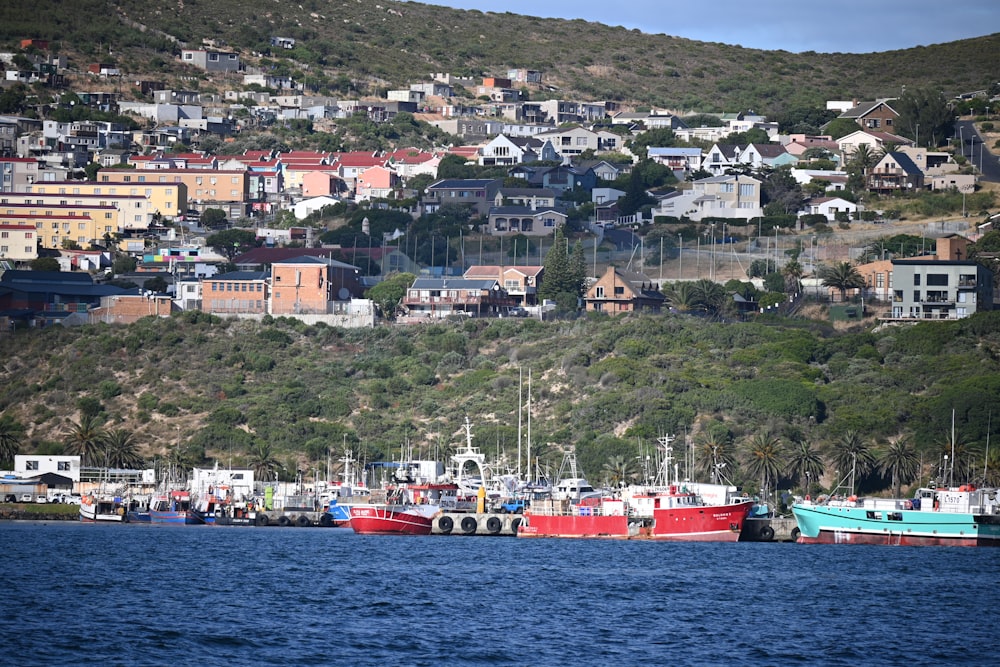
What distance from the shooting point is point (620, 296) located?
12212 centimetres

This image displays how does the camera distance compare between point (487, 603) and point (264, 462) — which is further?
point (264, 462)

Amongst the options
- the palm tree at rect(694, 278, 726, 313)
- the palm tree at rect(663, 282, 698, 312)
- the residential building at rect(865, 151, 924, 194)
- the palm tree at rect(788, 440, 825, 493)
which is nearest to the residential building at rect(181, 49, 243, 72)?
the residential building at rect(865, 151, 924, 194)

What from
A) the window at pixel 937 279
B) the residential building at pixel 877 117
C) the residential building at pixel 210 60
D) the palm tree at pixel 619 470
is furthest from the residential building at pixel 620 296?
the residential building at pixel 210 60

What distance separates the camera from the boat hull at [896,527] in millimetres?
78438

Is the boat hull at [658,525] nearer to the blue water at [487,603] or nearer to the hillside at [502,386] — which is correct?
the blue water at [487,603]

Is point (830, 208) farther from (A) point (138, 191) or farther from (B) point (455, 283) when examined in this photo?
(A) point (138, 191)

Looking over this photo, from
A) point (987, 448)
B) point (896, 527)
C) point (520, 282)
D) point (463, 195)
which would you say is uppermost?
point (463, 195)

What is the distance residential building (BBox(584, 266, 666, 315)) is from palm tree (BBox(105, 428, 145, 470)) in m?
35.4

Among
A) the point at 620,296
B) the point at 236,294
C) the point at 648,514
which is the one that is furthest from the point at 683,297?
the point at 648,514

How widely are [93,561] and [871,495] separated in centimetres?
4201

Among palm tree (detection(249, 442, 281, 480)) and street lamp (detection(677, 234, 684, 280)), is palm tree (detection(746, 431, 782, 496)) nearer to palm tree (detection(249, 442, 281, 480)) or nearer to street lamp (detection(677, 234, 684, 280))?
A: palm tree (detection(249, 442, 281, 480))

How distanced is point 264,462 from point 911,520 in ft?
128

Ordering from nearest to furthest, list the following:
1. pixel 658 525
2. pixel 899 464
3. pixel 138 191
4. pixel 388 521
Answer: pixel 658 525 → pixel 388 521 → pixel 899 464 → pixel 138 191

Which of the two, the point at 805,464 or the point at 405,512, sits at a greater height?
the point at 805,464
